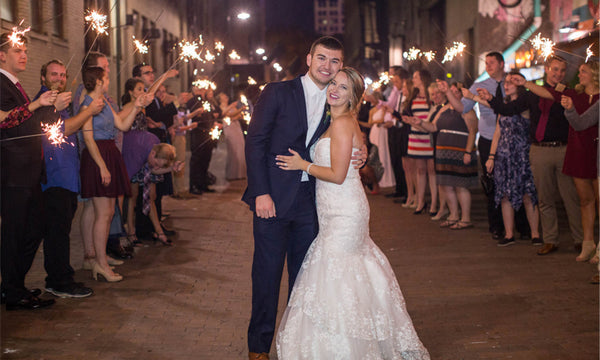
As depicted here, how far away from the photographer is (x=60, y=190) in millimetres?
6480

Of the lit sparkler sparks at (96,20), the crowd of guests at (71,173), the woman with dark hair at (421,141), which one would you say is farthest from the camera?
the woman with dark hair at (421,141)

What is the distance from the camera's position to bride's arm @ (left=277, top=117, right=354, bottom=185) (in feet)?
15.3

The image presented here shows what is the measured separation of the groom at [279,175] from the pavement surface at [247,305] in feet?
1.53

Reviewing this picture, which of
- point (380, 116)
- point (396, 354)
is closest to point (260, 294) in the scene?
point (396, 354)

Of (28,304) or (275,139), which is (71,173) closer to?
(28,304)

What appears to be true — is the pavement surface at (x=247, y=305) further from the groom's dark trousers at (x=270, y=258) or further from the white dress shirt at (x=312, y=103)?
the white dress shirt at (x=312, y=103)

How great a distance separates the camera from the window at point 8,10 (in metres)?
14.0

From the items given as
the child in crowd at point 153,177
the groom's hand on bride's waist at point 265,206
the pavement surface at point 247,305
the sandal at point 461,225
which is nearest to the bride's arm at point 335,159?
the groom's hand on bride's waist at point 265,206

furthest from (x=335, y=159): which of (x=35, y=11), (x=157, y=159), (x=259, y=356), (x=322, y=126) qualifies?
(x=35, y=11)

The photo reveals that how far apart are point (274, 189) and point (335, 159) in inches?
17.5

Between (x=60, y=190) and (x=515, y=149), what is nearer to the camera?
(x=60, y=190)

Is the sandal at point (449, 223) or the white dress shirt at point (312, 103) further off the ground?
the white dress shirt at point (312, 103)

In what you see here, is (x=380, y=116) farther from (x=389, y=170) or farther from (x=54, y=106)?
(x=54, y=106)

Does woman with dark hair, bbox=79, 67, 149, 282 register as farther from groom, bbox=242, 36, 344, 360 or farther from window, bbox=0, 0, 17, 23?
window, bbox=0, 0, 17, 23
